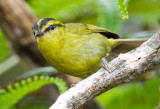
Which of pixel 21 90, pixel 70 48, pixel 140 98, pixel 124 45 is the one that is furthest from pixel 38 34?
pixel 140 98

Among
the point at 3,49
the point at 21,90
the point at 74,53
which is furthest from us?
the point at 3,49

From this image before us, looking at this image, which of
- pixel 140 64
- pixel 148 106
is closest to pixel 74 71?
pixel 148 106

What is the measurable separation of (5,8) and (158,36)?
2259 millimetres

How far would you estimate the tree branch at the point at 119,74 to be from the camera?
5.39 feet

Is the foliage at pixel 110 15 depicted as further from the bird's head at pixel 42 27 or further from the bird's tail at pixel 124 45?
the bird's head at pixel 42 27

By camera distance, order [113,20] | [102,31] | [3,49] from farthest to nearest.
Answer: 1. [3,49]
2. [113,20]
3. [102,31]

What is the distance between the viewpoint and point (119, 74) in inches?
65.9

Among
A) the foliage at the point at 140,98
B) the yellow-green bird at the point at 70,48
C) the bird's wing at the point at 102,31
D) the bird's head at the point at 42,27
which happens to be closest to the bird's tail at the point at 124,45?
the bird's wing at the point at 102,31

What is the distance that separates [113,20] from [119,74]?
122cm

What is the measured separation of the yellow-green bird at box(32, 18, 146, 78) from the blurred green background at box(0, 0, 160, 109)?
0.88 feet

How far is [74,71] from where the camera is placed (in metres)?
2.56

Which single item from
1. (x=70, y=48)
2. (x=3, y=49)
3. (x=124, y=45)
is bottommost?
(x=124, y=45)

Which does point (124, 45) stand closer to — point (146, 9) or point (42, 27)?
point (42, 27)

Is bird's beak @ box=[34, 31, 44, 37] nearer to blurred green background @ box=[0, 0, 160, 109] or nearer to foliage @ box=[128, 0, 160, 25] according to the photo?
blurred green background @ box=[0, 0, 160, 109]
